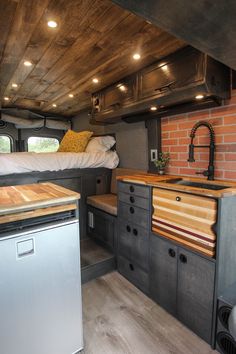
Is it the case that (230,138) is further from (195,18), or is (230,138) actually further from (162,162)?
(195,18)

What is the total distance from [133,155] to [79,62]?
1.33 meters

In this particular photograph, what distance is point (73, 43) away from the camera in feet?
5.41

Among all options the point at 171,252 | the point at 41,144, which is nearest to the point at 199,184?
the point at 171,252

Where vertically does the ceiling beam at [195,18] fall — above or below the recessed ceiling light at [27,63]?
below

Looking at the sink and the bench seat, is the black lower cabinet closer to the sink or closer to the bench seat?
the sink

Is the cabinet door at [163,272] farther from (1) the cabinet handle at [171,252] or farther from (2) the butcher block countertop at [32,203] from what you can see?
(2) the butcher block countertop at [32,203]

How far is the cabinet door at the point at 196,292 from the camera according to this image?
55.2 inches

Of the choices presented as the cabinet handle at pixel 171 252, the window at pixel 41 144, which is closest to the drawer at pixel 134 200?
the cabinet handle at pixel 171 252

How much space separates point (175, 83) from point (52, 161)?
5.45ft

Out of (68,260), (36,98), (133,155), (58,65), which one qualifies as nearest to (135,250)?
(68,260)

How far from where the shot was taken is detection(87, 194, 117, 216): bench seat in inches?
93.7

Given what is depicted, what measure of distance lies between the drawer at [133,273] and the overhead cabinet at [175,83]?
62.5 inches

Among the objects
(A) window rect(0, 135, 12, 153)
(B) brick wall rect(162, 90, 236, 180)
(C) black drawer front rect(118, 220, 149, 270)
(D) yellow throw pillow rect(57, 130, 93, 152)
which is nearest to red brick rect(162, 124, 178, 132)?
(B) brick wall rect(162, 90, 236, 180)

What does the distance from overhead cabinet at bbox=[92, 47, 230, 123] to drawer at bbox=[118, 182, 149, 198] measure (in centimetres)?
79
